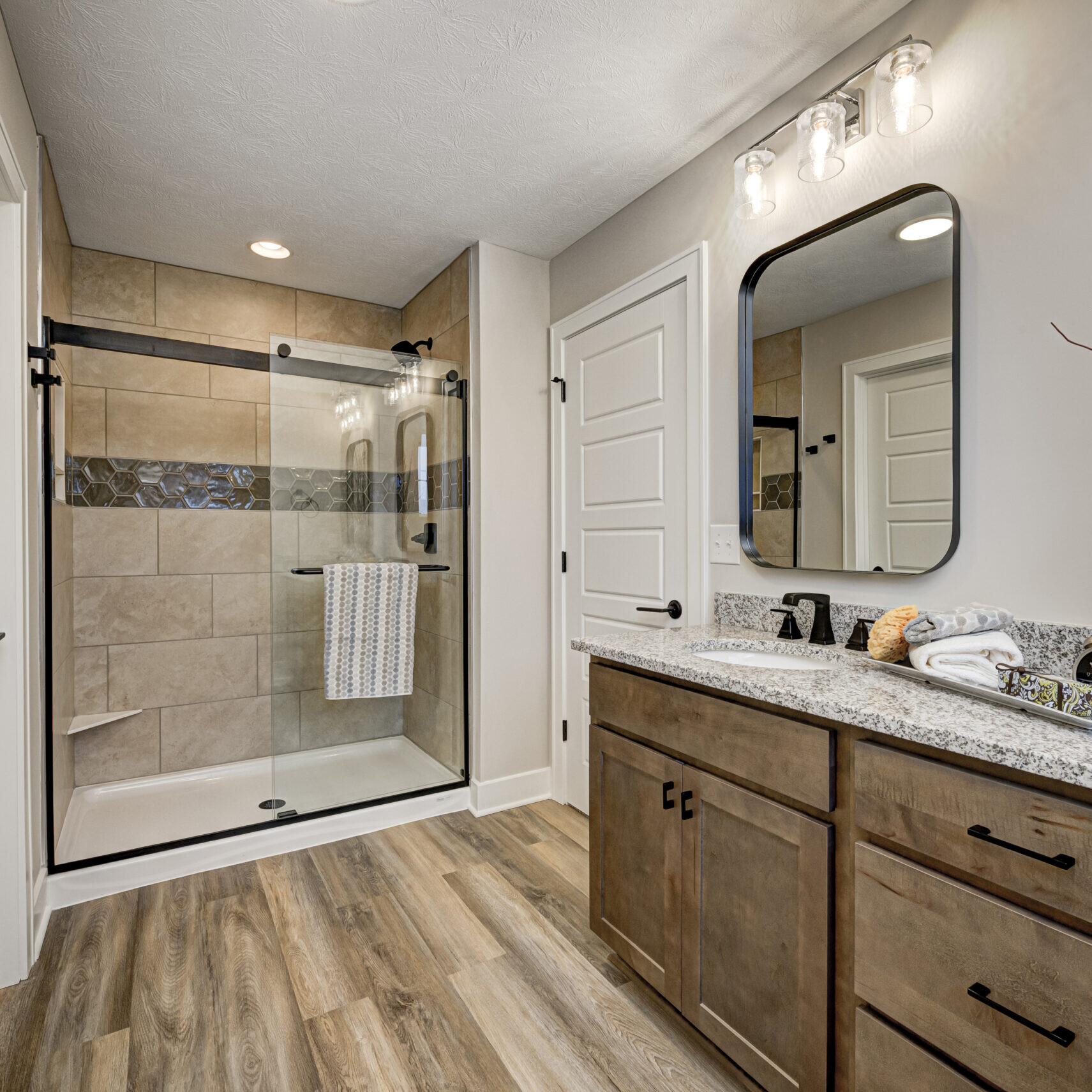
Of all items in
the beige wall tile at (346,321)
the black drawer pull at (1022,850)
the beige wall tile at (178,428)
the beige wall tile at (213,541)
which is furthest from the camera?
the beige wall tile at (346,321)

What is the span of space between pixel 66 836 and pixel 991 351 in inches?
130

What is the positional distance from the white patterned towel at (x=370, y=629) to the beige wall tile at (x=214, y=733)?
25.9 inches

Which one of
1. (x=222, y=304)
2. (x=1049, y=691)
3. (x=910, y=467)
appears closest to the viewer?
(x=1049, y=691)

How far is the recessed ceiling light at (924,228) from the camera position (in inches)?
60.3

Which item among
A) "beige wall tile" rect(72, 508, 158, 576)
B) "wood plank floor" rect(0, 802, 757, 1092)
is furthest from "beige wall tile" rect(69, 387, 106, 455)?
"wood plank floor" rect(0, 802, 757, 1092)

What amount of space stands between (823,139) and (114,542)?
10.2 ft

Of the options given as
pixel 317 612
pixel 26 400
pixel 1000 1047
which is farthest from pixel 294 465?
pixel 1000 1047

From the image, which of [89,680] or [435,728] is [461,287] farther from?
[89,680]

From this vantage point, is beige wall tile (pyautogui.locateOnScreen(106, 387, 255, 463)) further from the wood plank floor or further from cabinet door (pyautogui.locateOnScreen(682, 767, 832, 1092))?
cabinet door (pyautogui.locateOnScreen(682, 767, 832, 1092))

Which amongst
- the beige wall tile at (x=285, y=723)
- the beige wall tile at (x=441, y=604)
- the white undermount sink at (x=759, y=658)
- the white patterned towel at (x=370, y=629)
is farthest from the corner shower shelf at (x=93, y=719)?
the white undermount sink at (x=759, y=658)

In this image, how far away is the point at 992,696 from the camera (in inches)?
42.9

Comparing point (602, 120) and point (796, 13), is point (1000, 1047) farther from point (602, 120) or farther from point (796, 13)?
point (602, 120)

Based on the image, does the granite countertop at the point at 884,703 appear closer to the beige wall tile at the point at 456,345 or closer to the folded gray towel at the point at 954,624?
the folded gray towel at the point at 954,624

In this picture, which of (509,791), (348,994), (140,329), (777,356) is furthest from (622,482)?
(140,329)
